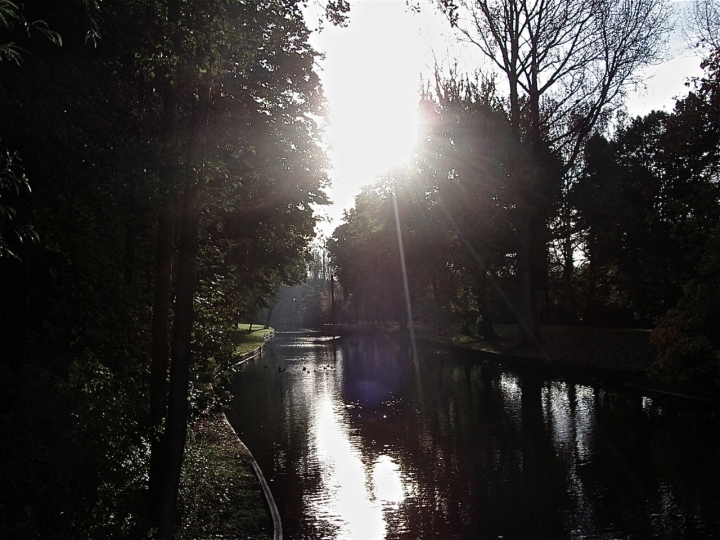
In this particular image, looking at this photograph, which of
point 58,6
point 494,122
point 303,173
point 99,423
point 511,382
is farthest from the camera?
point 494,122

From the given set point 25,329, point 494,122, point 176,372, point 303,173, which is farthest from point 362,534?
point 494,122

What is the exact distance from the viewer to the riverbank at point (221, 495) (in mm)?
8422

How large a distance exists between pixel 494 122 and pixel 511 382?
13.6 meters

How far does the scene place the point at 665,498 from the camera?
10266mm

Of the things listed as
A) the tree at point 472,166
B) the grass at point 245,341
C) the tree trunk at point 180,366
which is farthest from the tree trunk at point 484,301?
the tree trunk at point 180,366

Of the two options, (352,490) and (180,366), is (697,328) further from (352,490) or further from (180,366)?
(180,366)

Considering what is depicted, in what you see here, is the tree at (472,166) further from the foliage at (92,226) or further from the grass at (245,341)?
the foliage at (92,226)

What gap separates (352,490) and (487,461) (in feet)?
10.4

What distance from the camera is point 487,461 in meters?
13.1

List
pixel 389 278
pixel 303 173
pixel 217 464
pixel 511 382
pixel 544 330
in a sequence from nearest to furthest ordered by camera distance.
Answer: pixel 217 464 → pixel 303 173 → pixel 511 382 → pixel 544 330 → pixel 389 278

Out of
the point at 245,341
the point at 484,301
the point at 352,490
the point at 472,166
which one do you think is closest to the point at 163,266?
the point at 352,490

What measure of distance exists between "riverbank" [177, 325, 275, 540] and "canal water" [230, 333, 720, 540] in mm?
514

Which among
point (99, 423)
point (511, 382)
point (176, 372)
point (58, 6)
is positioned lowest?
point (511, 382)

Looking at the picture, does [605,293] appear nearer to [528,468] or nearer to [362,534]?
[528,468]
